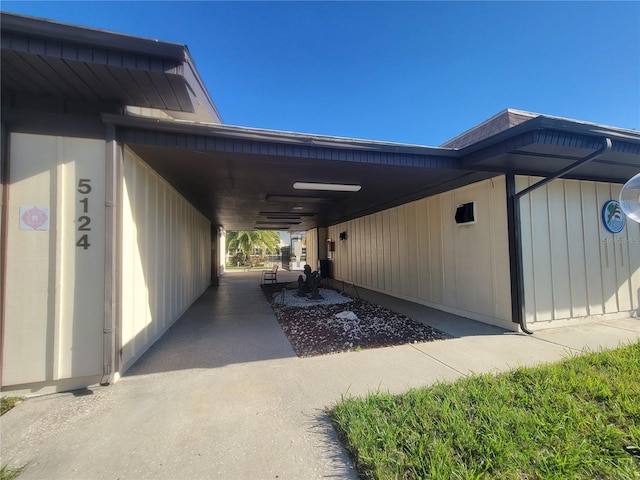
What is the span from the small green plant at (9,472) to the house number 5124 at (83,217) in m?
1.95

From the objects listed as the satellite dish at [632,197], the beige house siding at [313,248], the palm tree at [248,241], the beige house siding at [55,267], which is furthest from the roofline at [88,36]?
the palm tree at [248,241]

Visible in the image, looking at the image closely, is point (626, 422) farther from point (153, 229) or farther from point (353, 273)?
point (353, 273)

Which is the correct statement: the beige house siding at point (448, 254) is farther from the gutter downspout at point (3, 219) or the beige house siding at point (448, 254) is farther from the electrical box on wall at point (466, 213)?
the gutter downspout at point (3, 219)

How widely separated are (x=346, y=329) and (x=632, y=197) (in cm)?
483

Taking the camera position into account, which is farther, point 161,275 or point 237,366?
point 161,275

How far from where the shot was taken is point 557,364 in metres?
3.25

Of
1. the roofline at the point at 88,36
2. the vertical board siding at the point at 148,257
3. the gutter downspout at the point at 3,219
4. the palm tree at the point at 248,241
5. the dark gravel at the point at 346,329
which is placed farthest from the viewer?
the palm tree at the point at 248,241

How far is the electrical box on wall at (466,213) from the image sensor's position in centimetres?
552

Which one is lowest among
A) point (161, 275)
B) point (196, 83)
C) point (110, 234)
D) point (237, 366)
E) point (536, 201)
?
point (237, 366)

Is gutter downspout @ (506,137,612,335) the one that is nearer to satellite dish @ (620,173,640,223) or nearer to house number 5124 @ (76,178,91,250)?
satellite dish @ (620,173,640,223)

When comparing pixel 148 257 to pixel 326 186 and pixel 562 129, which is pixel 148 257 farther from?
pixel 562 129

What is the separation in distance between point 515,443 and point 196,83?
4.63m

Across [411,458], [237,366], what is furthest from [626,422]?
[237,366]

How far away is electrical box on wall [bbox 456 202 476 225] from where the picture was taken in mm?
5520
